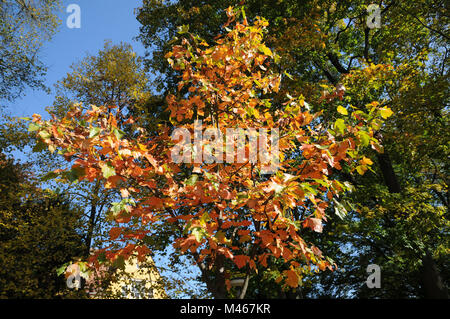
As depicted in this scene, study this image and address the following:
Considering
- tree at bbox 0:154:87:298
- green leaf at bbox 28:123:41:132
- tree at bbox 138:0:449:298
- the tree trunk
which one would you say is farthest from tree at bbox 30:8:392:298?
tree at bbox 0:154:87:298

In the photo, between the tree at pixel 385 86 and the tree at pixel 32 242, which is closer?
the tree at pixel 385 86

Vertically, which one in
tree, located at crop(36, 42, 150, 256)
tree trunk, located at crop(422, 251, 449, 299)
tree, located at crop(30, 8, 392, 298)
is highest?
tree, located at crop(36, 42, 150, 256)

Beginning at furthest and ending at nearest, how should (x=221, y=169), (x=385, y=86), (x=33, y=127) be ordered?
(x=385, y=86), (x=221, y=169), (x=33, y=127)

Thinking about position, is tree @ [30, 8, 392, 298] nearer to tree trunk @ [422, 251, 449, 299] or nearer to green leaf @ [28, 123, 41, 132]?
green leaf @ [28, 123, 41, 132]

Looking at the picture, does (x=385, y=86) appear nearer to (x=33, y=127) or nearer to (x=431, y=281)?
(x=431, y=281)

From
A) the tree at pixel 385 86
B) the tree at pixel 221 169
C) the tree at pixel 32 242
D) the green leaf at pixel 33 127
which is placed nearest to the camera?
the green leaf at pixel 33 127

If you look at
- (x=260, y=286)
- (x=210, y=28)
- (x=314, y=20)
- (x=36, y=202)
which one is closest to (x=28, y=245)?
(x=36, y=202)

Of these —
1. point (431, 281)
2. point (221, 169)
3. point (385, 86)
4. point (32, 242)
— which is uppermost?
point (385, 86)

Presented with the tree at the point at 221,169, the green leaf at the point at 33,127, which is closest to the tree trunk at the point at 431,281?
the tree at the point at 221,169

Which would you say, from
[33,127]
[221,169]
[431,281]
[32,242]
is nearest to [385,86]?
[431,281]

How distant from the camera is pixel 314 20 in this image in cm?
989

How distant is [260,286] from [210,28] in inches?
374

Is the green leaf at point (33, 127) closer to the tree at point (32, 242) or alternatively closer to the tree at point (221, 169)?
the tree at point (221, 169)

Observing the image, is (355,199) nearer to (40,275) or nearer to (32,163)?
(40,275)
